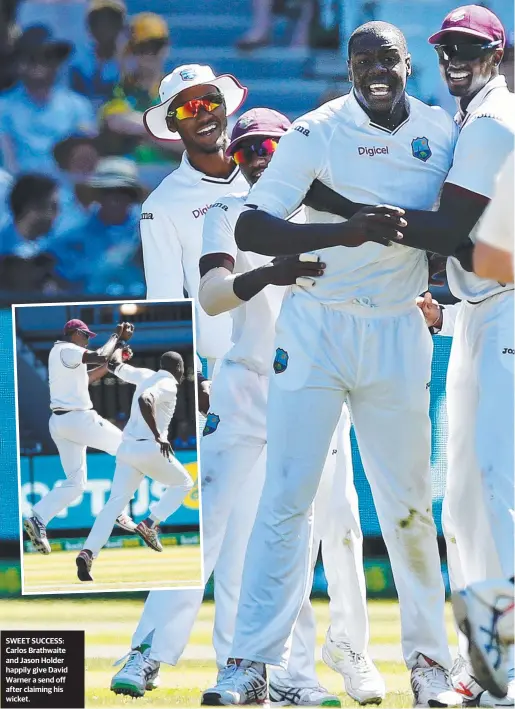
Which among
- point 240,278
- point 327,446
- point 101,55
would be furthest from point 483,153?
point 101,55

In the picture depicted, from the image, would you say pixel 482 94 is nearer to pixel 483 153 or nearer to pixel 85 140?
pixel 483 153

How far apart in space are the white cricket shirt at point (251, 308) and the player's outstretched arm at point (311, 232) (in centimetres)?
42

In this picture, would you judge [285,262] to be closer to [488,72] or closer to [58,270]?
[488,72]

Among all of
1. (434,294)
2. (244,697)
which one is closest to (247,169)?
(434,294)

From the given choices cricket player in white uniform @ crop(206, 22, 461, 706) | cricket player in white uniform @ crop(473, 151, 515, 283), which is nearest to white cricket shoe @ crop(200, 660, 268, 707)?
cricket player in white uniform @ crop(206, 22, 461, 706)

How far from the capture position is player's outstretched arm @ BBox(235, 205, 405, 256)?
348cm

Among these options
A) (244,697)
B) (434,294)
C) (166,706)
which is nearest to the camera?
(244,697)

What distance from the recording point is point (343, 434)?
4047mm

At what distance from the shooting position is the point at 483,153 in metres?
3.59

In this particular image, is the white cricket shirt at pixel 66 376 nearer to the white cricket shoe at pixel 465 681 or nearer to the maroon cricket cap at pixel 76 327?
the maroon cricket cap at pixel 76 327

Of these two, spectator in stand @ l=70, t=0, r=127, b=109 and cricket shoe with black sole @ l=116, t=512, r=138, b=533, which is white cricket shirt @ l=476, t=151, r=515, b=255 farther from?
spectator in stand @ l=70, t=0, r=127, b=109

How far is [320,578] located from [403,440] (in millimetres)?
1621

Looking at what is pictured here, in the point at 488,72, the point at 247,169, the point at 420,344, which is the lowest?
the point at 420,344


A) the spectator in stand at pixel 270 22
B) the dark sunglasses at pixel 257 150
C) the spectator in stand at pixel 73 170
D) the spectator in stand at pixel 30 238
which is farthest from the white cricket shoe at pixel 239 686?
the spectator in stand at pixel 270 22
